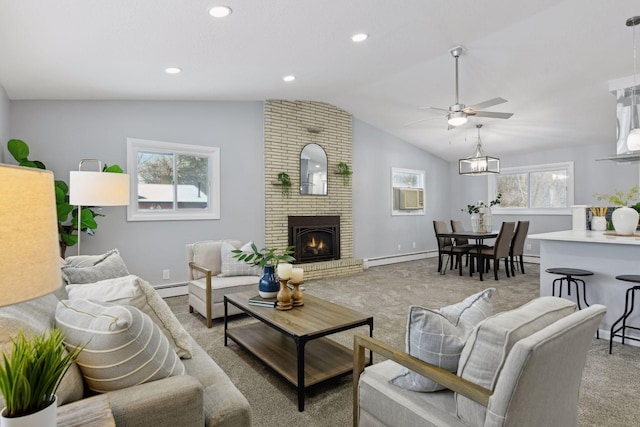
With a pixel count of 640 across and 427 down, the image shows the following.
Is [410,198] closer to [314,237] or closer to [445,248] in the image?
[445,248]

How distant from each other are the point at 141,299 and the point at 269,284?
51.4 inches

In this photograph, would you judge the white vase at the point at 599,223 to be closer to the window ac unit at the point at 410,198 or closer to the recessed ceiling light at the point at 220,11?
Result: the window ac unit at the point at 410,198

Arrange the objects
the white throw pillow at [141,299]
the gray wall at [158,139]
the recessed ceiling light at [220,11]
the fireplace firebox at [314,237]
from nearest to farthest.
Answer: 1. the white throw pillow at [141,299]
2. the recessed ceiling light at [220,11]
3. the gray wall at [158,139]
4. the fireplace firebox at [314,237]

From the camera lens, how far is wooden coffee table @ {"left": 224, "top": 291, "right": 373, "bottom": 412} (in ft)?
7.00

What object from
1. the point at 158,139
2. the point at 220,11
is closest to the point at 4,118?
the point at 158,139

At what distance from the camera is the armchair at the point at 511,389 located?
3.48ft

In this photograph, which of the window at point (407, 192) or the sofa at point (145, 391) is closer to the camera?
the sofa at point (145, 391)

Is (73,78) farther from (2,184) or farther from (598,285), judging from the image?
(598,285)

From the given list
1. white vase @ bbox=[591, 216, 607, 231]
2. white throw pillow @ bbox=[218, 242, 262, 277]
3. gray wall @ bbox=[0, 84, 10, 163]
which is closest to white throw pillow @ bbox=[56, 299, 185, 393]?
white throw pillow @ bbox=[218, 242, 262, 277]

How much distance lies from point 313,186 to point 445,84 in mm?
2724

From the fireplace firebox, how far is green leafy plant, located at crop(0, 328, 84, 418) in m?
5.11

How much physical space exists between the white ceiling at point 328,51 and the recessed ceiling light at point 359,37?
0.07 metres

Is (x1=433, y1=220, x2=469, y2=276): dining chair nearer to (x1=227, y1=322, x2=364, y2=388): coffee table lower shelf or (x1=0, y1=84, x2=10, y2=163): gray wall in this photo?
(x1=227, y1=322, x2=364, y2=388): coffee table lower shelf

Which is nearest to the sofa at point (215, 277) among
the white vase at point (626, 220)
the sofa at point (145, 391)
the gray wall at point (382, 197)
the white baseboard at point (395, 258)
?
the sofa at point (145, 391)
